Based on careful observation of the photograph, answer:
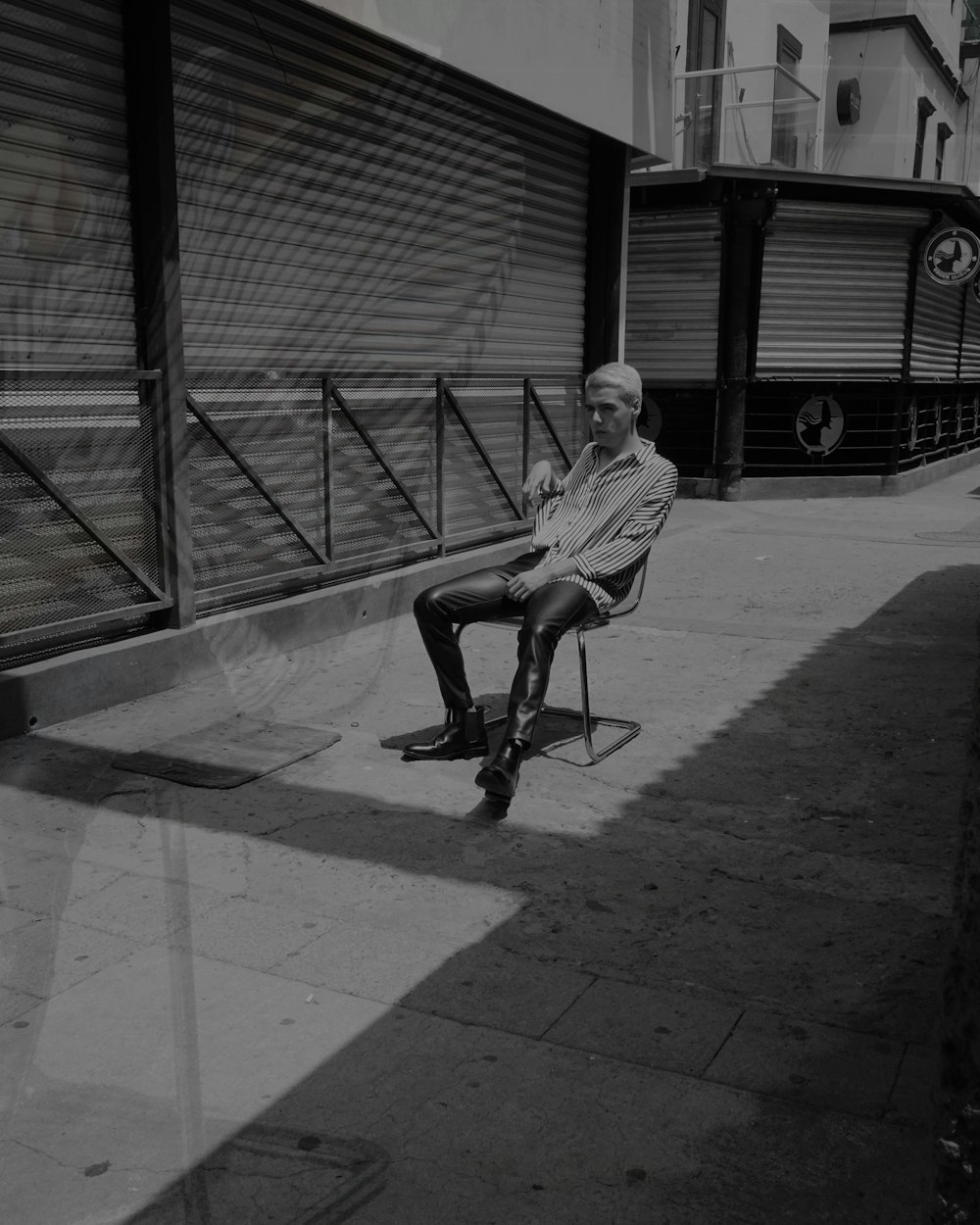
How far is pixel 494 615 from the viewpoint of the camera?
5.07 metres

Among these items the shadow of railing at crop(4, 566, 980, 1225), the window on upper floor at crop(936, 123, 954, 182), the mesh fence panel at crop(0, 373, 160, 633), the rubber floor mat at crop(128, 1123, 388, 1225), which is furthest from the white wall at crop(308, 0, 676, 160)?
the window on upper floor at crop(936, 123, 954, 182)

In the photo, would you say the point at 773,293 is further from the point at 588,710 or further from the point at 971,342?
the point at 588,710

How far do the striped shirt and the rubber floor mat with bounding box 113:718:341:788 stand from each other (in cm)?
133

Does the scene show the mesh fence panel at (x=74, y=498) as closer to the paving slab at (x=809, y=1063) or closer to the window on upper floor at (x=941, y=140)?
the paving slab at (x=809, y=1063)

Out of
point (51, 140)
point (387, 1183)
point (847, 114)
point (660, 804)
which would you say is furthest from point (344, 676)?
point (847, 114)

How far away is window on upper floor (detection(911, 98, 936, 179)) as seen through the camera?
81.8 feet

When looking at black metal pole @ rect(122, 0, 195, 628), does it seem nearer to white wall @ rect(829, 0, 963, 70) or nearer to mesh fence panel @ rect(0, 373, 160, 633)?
mesh fence panel @ rect(0, 373, 160, 633)

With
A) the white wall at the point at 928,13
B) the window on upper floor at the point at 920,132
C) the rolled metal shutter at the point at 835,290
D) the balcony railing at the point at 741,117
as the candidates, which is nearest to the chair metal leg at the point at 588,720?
the rolled metal shutter at the point at 835,290

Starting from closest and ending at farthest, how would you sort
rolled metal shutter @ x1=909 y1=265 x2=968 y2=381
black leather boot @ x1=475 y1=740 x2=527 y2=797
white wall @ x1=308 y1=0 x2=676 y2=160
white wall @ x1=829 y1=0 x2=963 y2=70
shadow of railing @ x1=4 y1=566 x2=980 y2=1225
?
shadow of railing @ x1=4 y1=566 x2=980 y2=1225, black leather boot @ x1=475 y1=740 x2=527 y2=797, white wall @ x1=308 y1=0 x2=676 y2=160, rolled metal shutter @ x1=909 y1=265 x2=968 y2=381, white wall @ x1=829 y1=0 x2=963 y2=70

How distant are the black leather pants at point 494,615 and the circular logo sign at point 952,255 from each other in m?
12.6

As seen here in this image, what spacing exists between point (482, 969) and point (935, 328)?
16.3 meters

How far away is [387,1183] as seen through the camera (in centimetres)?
247

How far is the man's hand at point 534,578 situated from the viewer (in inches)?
193

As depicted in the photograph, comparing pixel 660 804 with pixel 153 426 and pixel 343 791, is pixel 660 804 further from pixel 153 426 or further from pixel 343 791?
pixel 153 426
